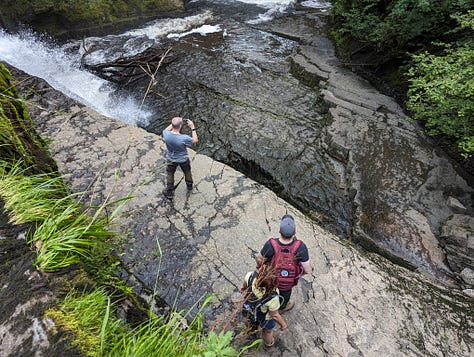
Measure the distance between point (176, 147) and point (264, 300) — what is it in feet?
8.13

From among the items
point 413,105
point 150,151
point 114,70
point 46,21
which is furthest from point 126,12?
point 413,105

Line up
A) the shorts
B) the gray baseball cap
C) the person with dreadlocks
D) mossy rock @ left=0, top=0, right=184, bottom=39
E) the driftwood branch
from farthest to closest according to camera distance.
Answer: mossy rock @ left=0, top=0, right=184, bottom=39 < the driftwood branch < the shorts < the gray baseball cap < the person with dreadlocks

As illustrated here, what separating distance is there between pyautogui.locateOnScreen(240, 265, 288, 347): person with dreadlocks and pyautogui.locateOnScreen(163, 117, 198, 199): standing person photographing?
216 centimetres

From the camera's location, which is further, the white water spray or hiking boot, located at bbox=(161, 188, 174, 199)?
the white water spray

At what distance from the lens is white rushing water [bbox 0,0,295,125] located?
26.8 ft

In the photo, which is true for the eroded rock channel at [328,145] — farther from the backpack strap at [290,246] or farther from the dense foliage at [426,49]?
the backpack strap at [290,246]

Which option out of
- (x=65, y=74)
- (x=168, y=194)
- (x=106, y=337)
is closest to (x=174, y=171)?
(x=168, y=194)

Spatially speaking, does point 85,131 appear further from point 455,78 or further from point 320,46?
point 320,46

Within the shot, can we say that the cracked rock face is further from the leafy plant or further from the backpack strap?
the leafy plant

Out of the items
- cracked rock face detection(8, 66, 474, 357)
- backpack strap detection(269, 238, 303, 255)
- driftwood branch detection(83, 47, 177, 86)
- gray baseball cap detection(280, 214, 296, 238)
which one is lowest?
driftwood branch detection(83, 47, 177, 86)

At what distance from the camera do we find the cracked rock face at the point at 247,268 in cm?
351

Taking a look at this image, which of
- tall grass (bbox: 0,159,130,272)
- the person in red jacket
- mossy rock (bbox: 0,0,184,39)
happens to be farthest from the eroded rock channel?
mossy rock (bbox: 0,0,184,39)

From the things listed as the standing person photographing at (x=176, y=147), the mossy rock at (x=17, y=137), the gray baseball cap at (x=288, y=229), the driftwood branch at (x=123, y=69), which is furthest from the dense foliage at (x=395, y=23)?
the mossy rock at (x=17, y=137)

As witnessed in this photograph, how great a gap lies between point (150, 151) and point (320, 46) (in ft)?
26.0
